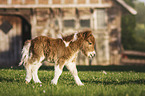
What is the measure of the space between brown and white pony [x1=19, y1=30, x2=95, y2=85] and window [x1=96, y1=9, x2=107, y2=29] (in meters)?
9.65

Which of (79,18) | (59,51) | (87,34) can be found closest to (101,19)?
(79,18)

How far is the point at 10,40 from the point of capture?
627 inches

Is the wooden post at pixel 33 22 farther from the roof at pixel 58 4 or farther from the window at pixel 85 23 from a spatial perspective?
the window at pixel 85 23

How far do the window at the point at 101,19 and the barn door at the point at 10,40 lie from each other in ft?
19.0

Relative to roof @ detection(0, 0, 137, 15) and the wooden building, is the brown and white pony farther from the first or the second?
roof @ detection(0, 0, 137, 15)

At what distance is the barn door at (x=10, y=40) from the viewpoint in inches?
622

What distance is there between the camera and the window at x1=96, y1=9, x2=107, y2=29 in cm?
1522

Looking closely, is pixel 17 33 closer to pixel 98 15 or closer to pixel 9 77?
pixel 98 15

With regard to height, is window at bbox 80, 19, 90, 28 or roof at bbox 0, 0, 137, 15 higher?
roof at bbox 0, 0, 137, 15

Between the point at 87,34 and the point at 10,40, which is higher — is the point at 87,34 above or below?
above

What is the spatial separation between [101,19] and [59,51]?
396 inches

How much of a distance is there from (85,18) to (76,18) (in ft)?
2.07

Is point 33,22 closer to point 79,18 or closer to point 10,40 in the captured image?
point 10,40

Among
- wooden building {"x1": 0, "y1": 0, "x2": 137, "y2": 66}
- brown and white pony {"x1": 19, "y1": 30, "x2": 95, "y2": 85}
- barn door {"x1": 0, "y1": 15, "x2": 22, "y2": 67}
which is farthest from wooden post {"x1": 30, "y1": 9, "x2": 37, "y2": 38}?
brown and white pony {"x1": 19, "y1": 30, "x2": 95, "y2": 85}
